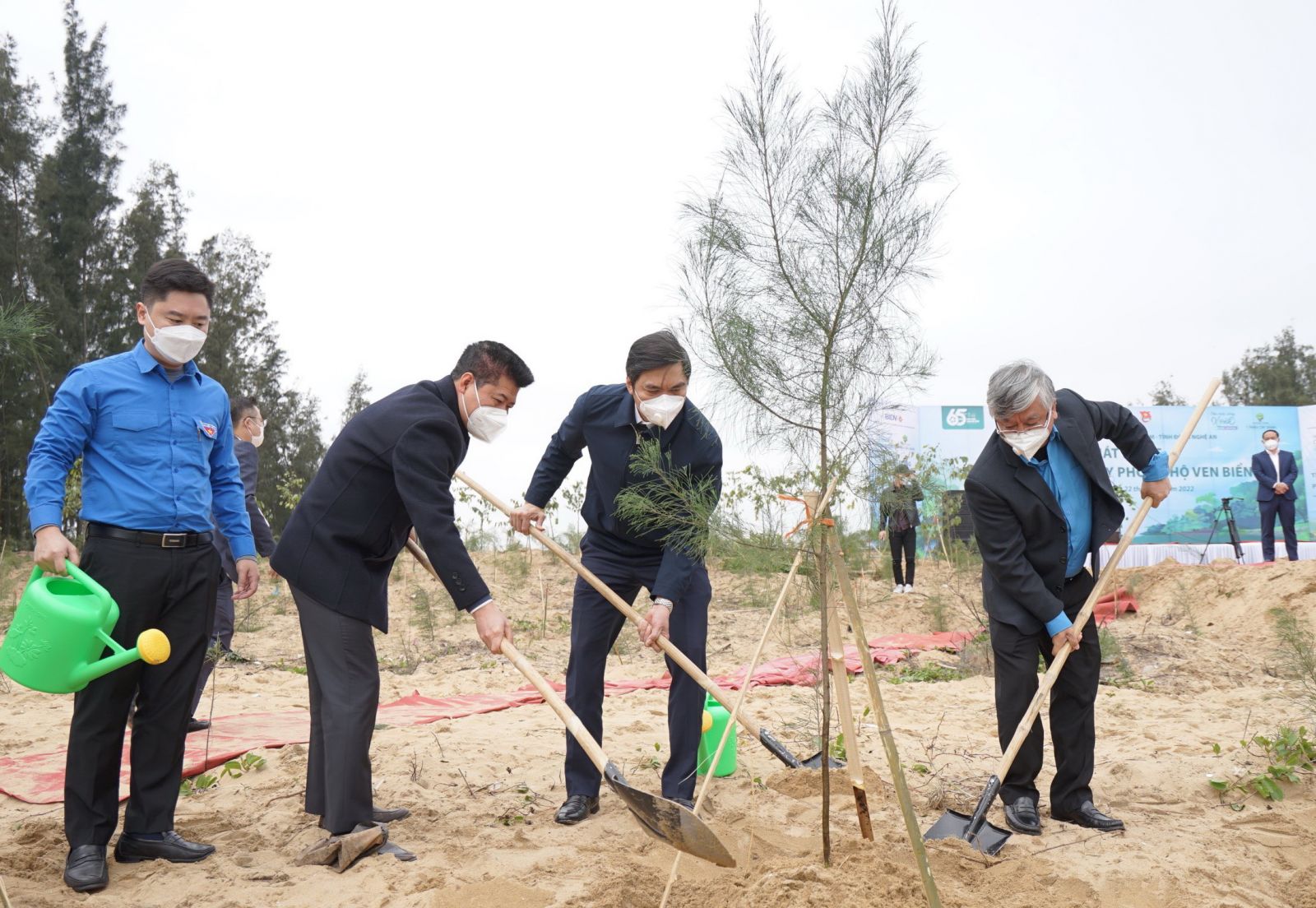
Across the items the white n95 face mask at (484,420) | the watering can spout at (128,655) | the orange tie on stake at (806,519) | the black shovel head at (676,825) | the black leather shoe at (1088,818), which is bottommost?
the black leather shoe at (1088,818)

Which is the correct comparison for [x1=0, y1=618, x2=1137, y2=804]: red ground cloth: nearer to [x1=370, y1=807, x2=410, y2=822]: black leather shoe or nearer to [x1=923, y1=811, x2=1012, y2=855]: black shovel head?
[x1=370, y1=807, x2=410, y2=822]: black leather shoe

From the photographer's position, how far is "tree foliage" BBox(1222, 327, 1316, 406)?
3288 centimetres

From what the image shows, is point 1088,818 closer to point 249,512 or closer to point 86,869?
point 86,869

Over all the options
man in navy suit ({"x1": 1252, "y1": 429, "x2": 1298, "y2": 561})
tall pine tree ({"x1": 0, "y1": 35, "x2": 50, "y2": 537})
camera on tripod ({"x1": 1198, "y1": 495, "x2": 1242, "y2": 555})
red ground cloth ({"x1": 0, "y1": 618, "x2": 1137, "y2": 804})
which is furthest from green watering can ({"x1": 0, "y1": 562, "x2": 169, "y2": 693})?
tall pine tree ({"x1": 0, "y1": 35, "x2": 50, "y2": 537})

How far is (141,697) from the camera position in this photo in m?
3.03

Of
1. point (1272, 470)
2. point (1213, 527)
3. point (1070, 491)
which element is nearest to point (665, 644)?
point (1070, 491)

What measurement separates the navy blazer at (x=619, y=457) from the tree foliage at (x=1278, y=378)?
35.6 meters

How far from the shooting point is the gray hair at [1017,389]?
3.22m

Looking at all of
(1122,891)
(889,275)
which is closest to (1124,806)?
(1122,891)

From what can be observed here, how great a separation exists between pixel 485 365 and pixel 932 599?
686cm

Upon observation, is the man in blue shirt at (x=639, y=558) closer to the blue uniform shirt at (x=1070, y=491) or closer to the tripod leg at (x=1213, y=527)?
the blue uniform shirt at (x=1070, y=491)

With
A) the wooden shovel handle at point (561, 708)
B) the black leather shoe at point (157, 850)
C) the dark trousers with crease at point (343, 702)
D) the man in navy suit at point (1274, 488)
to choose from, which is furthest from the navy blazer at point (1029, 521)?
the man in navy suit at point (1274, 488)

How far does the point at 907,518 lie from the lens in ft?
11.6

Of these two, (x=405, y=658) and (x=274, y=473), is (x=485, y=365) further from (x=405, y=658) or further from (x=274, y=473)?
(x=274, y=473)
